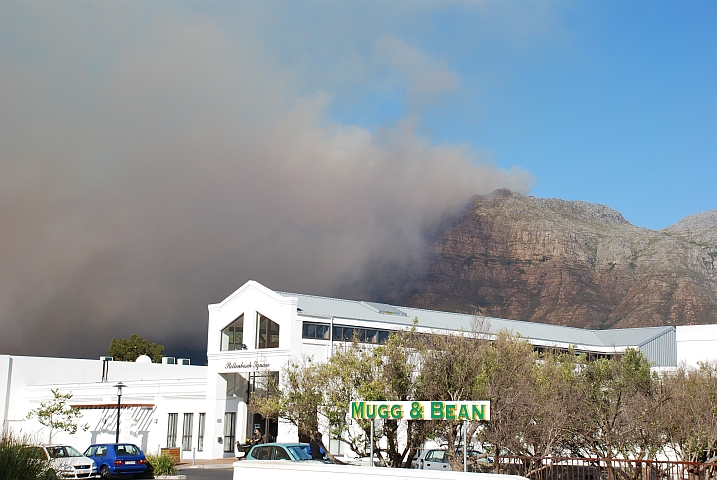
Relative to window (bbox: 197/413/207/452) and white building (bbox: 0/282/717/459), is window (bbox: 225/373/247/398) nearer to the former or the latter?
white building (bbox: 0/282/717/459)

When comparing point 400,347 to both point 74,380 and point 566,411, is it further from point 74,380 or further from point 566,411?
point 74,380

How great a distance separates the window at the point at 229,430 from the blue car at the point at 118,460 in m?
16.7

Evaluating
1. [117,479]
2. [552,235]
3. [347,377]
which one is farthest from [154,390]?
[552,235]

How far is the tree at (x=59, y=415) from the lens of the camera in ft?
185

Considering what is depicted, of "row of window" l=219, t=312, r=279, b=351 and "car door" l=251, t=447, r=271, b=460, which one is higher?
"row of window" l=219, t=312, r=279, b=351

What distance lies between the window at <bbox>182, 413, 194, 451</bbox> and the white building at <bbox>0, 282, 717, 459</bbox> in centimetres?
7

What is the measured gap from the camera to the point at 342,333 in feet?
162

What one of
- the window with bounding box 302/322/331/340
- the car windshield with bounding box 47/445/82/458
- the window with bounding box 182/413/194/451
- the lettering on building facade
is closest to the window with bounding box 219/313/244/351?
the window with bounding box 182/413/194/451

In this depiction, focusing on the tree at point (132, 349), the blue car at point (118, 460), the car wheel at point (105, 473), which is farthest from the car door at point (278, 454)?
the tree at point (132, 349)

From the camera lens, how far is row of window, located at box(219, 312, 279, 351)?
49594mm

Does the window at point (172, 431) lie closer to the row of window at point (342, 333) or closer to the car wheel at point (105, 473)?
the row of window at point (342, 333)

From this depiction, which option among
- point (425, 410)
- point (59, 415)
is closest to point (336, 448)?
point (425, 410)

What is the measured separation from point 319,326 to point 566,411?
74.2ft

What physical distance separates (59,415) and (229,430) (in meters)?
14.7
